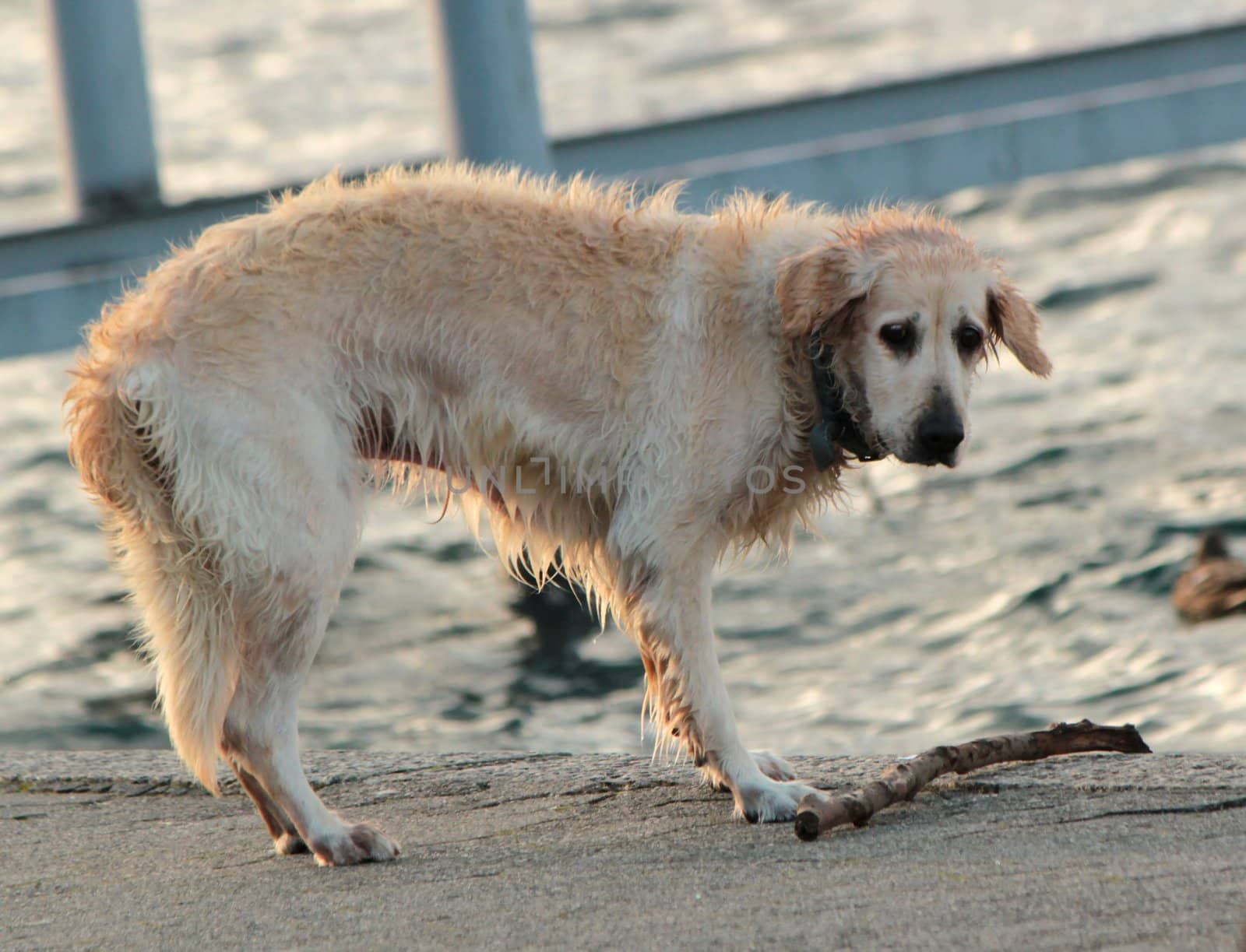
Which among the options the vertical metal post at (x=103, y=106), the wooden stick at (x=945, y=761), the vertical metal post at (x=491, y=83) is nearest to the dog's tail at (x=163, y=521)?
the wooden stick at (x=945, y=761)

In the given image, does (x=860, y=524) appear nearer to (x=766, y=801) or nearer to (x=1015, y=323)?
(x=1015, y=323)

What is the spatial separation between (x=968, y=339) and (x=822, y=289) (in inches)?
17.1

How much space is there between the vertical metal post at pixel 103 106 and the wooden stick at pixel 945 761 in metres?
6.19

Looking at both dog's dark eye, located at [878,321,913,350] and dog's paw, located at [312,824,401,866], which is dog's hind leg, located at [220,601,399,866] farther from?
dog's dark eye, located at [878,321,913,350]

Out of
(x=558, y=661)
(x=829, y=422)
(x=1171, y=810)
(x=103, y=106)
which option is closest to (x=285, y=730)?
(x=829, y=422)

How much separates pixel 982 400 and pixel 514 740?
674 centimetres

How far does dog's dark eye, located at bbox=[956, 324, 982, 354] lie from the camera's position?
4.68m

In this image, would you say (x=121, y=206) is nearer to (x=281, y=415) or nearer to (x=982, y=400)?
(x=281, y=415)

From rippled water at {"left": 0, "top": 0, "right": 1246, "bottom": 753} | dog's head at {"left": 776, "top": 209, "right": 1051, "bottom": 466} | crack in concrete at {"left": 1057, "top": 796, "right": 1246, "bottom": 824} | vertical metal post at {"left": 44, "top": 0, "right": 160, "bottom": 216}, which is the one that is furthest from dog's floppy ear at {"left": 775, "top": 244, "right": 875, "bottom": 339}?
vertical metal post at {"left": 44, "top": 0, "right": 160, "bottom": 216}

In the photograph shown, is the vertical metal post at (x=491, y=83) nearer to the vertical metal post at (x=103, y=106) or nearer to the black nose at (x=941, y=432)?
the vertical metal post at (x=103, y=106)

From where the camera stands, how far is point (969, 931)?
344cm

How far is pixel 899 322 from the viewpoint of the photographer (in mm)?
4617

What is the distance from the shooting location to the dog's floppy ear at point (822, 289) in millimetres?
4633

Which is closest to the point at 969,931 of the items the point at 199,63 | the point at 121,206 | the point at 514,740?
the point at 514,740
